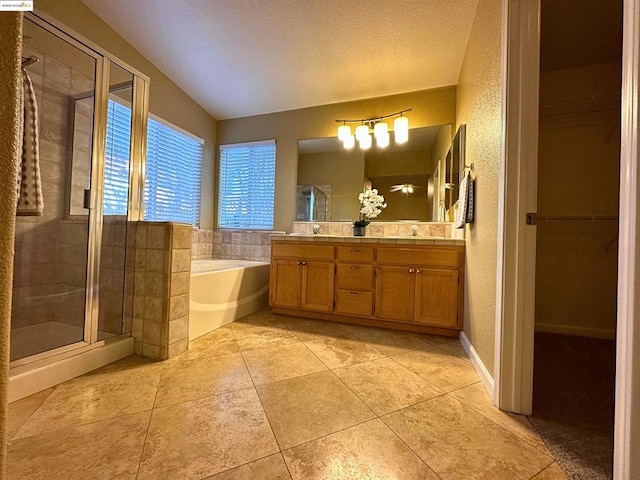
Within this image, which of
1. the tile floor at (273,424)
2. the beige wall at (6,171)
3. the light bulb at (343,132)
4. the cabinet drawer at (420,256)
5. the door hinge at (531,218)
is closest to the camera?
the beige wall at (6,171)

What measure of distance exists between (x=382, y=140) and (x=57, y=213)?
9.46 feet

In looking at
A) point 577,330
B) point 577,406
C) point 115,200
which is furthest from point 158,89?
point 577,330

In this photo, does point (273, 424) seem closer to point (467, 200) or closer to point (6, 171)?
point (6, 171)

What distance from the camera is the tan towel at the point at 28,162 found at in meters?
1.23

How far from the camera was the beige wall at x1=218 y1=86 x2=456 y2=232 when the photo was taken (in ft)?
9.06

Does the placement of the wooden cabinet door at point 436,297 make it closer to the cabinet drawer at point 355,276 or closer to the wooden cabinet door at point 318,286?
the cabinet drawer at point 355,276

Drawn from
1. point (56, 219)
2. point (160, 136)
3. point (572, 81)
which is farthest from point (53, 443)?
point (572, 81)

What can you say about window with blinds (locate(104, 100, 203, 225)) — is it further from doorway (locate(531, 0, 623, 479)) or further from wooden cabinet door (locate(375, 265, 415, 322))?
doorway (locate(531, 0, 623, 479))

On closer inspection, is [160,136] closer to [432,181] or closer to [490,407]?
[432,181]

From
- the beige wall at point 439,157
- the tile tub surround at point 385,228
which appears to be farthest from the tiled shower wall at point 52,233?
the beige wall at point 439,157

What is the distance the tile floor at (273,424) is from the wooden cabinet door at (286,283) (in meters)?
0.88

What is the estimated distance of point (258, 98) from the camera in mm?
3129

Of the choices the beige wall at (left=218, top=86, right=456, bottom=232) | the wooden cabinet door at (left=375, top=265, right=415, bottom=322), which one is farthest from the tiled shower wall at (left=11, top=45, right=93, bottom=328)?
the wooden cabinet door at (left=375, top=265, right=415, bottom=322)

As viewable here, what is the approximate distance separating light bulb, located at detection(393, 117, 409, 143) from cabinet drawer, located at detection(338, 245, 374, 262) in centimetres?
127
